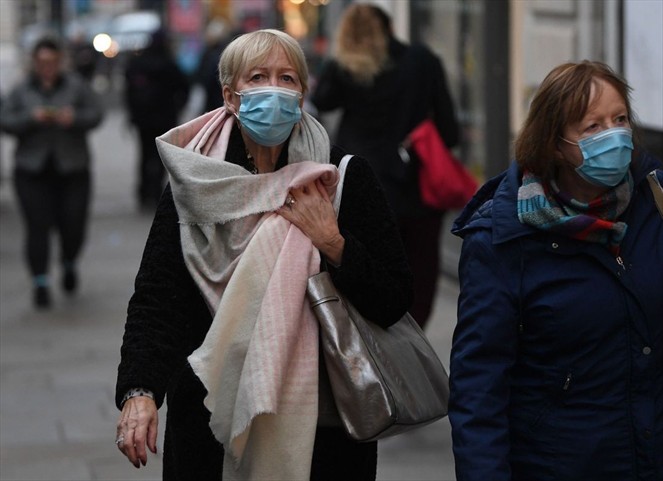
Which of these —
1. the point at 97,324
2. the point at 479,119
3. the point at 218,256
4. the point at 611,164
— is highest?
the point at 611,164

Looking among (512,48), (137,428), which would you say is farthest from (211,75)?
(137,428)

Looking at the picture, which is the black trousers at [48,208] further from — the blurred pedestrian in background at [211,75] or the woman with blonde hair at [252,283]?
the woman with blonde hair at [252,283]

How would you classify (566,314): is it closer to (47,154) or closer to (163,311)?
(163,311)

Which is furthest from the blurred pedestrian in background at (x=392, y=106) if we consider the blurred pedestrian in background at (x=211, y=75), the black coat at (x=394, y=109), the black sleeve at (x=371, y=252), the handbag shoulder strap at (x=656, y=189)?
the blurred pedestrian in background at (x=211, y=75)

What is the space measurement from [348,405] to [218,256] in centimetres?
46

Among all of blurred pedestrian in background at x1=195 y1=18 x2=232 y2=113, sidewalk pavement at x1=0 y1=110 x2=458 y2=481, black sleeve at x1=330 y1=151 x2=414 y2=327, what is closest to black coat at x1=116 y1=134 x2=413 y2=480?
black sleeve at x1=330 y1=151 x2=414 y2=327

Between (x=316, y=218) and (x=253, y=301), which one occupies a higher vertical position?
(x=316, y=218)

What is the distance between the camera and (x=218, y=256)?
3.38m

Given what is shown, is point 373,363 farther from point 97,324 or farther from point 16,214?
point 16,214

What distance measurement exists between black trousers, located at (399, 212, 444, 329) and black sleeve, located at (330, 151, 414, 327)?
3.13 metres

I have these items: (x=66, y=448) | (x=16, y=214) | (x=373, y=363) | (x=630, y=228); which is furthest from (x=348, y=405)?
(x=16, y=214)

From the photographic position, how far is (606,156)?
300 cm

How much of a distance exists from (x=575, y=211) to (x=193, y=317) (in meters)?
0.97

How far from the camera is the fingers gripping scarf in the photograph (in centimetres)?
325
